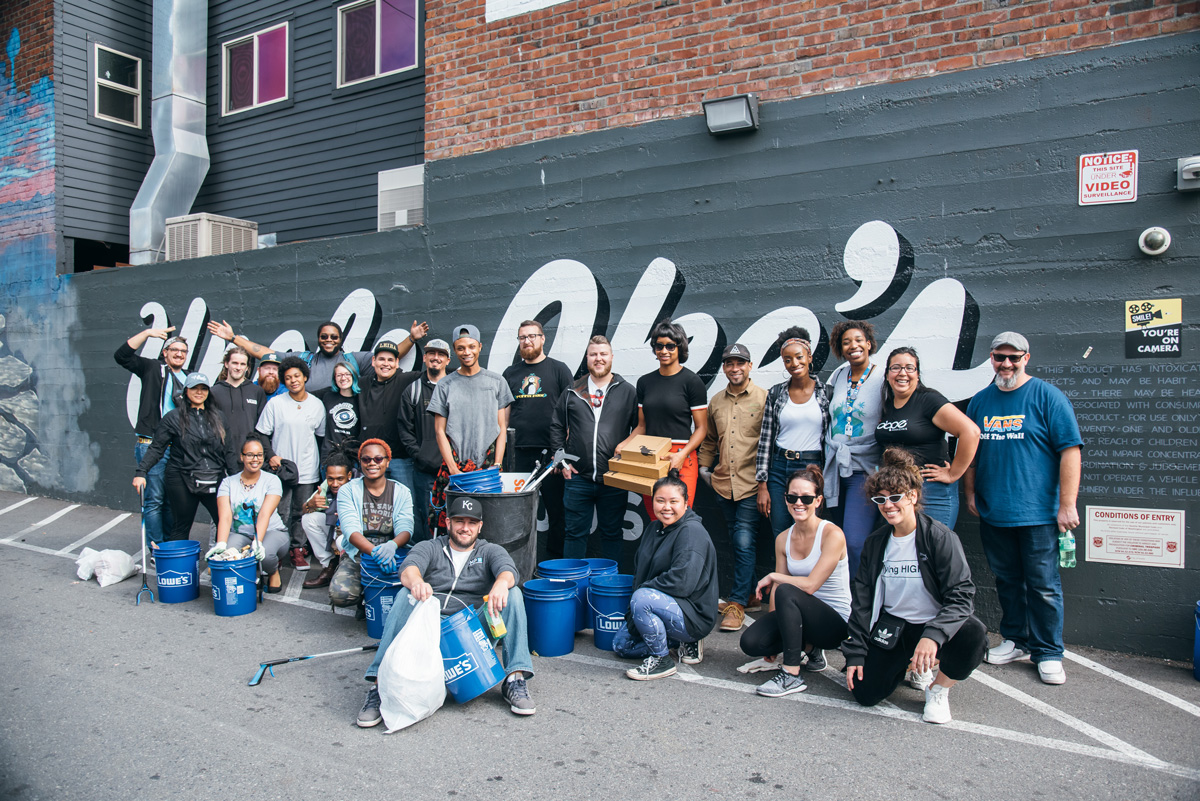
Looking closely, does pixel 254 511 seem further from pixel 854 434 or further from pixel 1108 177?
pixel 1108 177

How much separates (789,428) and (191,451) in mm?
5071

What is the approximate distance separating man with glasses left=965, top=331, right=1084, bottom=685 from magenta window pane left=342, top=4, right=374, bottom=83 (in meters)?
8.90

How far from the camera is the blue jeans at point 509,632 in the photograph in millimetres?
4285

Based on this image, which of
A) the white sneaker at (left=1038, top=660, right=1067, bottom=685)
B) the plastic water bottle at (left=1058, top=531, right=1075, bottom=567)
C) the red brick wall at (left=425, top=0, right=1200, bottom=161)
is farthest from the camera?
the red brick wall at (left=425, top=0, right=1200, bottom=161)

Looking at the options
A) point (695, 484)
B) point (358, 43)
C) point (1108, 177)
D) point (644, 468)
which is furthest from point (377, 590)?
point (358, 43)

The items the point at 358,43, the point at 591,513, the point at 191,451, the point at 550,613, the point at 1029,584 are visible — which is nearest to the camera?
the point at 1029,584

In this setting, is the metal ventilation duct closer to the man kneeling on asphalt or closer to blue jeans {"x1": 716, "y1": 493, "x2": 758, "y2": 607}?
the man kneeling on asphalt

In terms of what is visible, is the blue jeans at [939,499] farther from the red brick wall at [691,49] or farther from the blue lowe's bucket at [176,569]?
the blue lowe's bucket at [176,569]

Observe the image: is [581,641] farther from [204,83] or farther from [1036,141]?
[204,83]

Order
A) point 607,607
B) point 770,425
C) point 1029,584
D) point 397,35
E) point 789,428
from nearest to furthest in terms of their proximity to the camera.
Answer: point 1029,584, point 607,607, point 789,428, point 770,425, point 397,35

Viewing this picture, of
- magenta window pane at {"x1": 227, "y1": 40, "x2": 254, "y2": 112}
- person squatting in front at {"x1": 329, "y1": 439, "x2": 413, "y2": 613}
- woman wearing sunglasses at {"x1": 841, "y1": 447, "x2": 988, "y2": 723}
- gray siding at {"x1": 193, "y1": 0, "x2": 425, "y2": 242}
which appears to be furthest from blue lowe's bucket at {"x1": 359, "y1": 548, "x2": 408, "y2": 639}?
magenta window pane at {"x1": 227, "y1": 40, "x2": 254, "y2": 112}

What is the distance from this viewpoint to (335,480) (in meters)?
6.63

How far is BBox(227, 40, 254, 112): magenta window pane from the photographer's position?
38.1 feet

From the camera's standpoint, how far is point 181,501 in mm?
6926
